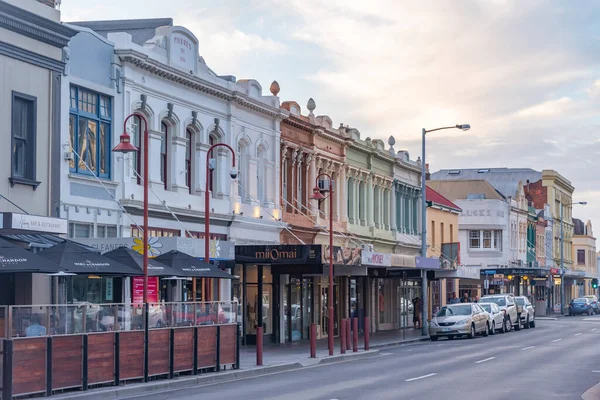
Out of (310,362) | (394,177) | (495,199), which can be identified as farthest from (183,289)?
(495,199)

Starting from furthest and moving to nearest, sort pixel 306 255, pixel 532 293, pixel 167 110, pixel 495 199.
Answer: pixel 532 293, pixel 495 199, pixel 306 255, pixel 167 110

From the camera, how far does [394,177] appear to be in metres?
55.9

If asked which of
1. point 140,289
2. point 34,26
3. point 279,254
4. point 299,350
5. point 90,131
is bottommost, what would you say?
point 299,350

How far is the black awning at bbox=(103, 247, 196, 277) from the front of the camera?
25438mm

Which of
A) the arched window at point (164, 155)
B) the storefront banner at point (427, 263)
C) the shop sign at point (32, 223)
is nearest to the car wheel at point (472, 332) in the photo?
the storefront banner at point (427, 263)

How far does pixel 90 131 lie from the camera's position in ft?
96.6

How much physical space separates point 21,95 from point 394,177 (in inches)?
1252

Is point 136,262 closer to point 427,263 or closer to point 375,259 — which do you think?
point 375,259

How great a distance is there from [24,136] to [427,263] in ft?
81.2

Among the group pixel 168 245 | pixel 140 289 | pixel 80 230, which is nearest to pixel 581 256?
pixel 140 289

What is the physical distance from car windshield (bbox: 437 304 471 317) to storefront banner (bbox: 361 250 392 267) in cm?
450

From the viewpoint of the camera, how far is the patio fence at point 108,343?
18922mm

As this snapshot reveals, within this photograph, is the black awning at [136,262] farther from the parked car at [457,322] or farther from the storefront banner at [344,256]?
the parked car at [457,322]

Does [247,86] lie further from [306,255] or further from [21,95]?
[21,95]
